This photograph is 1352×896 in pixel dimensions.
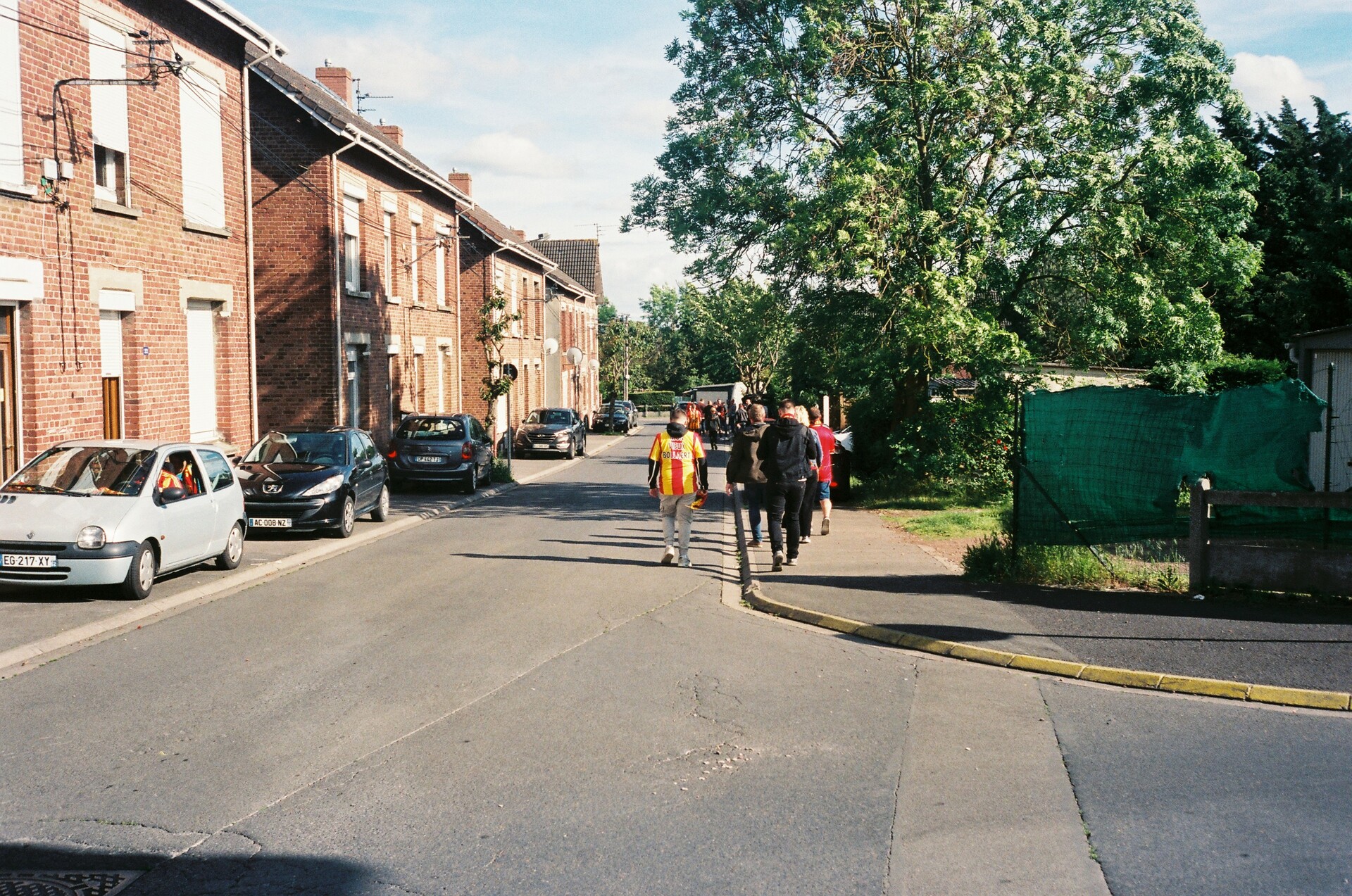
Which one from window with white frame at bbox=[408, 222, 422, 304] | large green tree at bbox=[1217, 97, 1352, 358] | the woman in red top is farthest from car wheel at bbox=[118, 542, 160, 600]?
large green tree at bbox=[1217, 97, 1352, 358]

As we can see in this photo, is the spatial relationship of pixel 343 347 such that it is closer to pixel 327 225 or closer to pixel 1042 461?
pixel 327 225

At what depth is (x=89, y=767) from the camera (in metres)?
5.79

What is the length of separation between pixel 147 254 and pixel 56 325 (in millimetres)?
2546

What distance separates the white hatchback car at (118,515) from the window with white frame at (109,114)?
5614 millimetres

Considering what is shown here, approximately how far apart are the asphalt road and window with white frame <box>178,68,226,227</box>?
11.0 metres

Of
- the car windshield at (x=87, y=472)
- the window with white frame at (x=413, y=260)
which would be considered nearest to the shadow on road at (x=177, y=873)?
the car windshield at (x=87, y=472)

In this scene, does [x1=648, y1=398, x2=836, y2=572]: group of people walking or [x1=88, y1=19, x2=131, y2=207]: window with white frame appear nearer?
[x1=648, y1=398, x2=836, y2=572]: group of people walking

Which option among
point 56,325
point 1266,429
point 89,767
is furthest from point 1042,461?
point 56,325

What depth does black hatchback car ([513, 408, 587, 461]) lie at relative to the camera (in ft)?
126

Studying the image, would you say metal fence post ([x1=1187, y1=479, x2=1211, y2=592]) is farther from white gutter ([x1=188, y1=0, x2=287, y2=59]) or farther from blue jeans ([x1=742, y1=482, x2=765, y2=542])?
white gutter ([x1=188, y1=0, x2=287, y2=59])

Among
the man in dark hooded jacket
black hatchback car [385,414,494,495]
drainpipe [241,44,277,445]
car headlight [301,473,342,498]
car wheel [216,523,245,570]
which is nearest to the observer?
car wheel [216,523,245,570]

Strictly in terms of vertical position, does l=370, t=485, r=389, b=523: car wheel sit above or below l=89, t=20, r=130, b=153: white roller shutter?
below

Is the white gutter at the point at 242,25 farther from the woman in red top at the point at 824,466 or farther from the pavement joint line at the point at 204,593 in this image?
the woman in red top at the point at 824,466

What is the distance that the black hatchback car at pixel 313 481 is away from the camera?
1605cm
